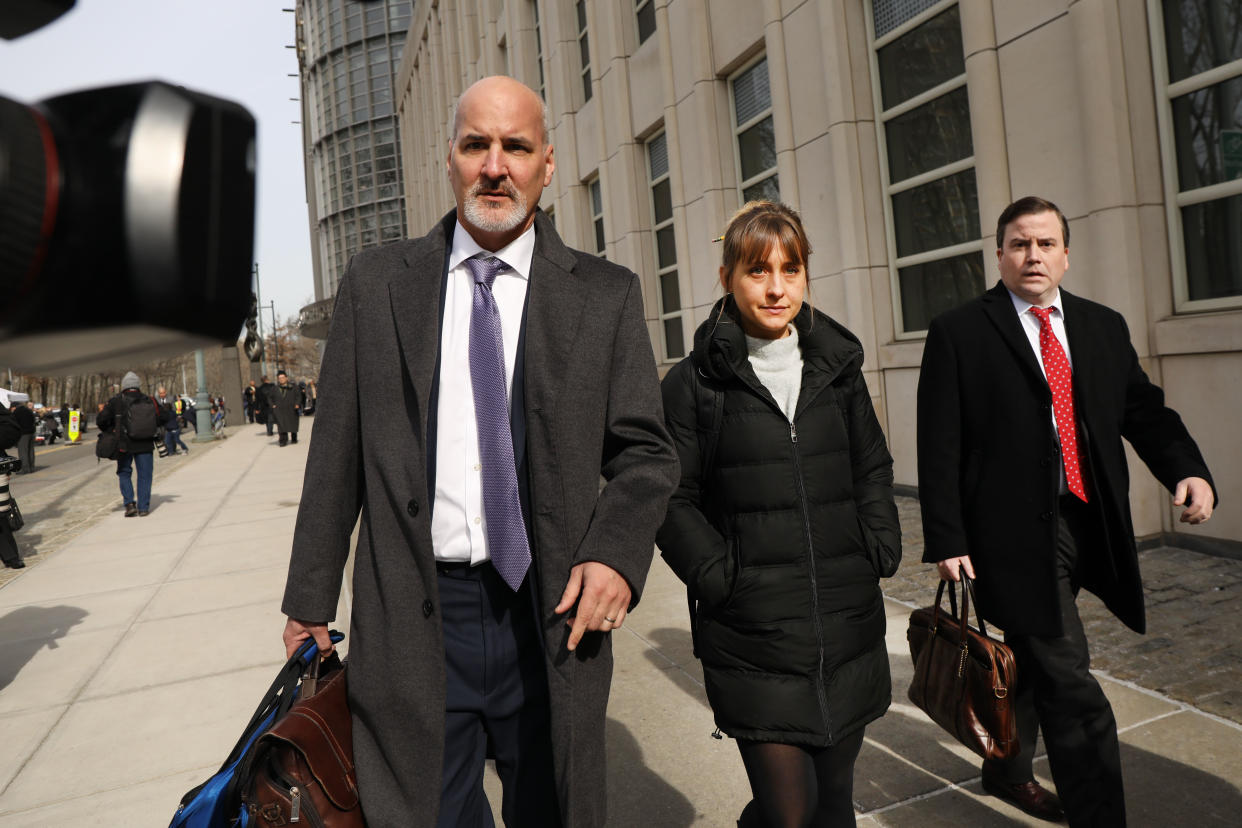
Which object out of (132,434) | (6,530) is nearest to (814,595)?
(6,530)

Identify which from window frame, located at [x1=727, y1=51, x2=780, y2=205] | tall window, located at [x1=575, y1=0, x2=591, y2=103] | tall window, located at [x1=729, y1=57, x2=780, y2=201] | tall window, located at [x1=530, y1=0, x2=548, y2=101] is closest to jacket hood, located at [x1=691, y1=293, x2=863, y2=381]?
window frame, located at [x1=727, y1=51, x2=780, y2=205]

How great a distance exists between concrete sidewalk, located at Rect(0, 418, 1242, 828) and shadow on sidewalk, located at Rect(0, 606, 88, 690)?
0.02 meters

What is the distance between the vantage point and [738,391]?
8.29 feet

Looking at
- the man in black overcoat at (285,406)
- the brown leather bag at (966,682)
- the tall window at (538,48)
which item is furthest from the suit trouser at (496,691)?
the man in black overcoat at (285,406)

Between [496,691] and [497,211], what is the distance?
1052 millimetres

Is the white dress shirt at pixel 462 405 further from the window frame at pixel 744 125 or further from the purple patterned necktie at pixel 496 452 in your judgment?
the window frame at pixel 744 125

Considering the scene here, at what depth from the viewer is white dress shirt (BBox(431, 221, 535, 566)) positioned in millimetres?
2006

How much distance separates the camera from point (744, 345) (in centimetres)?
257

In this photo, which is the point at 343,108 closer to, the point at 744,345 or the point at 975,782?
the point at 744,345

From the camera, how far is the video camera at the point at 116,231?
493mm

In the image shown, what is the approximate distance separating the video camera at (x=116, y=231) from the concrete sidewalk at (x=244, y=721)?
118 inches

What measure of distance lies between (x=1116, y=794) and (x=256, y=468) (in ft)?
54.3

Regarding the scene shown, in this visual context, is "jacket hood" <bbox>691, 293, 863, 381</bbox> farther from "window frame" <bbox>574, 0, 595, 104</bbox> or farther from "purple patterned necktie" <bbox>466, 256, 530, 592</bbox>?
"window frame" <bbox>574, 0, 595, 104</bbox>

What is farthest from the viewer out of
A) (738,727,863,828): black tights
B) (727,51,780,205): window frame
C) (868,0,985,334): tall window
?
(727,51,780,205): window frame
